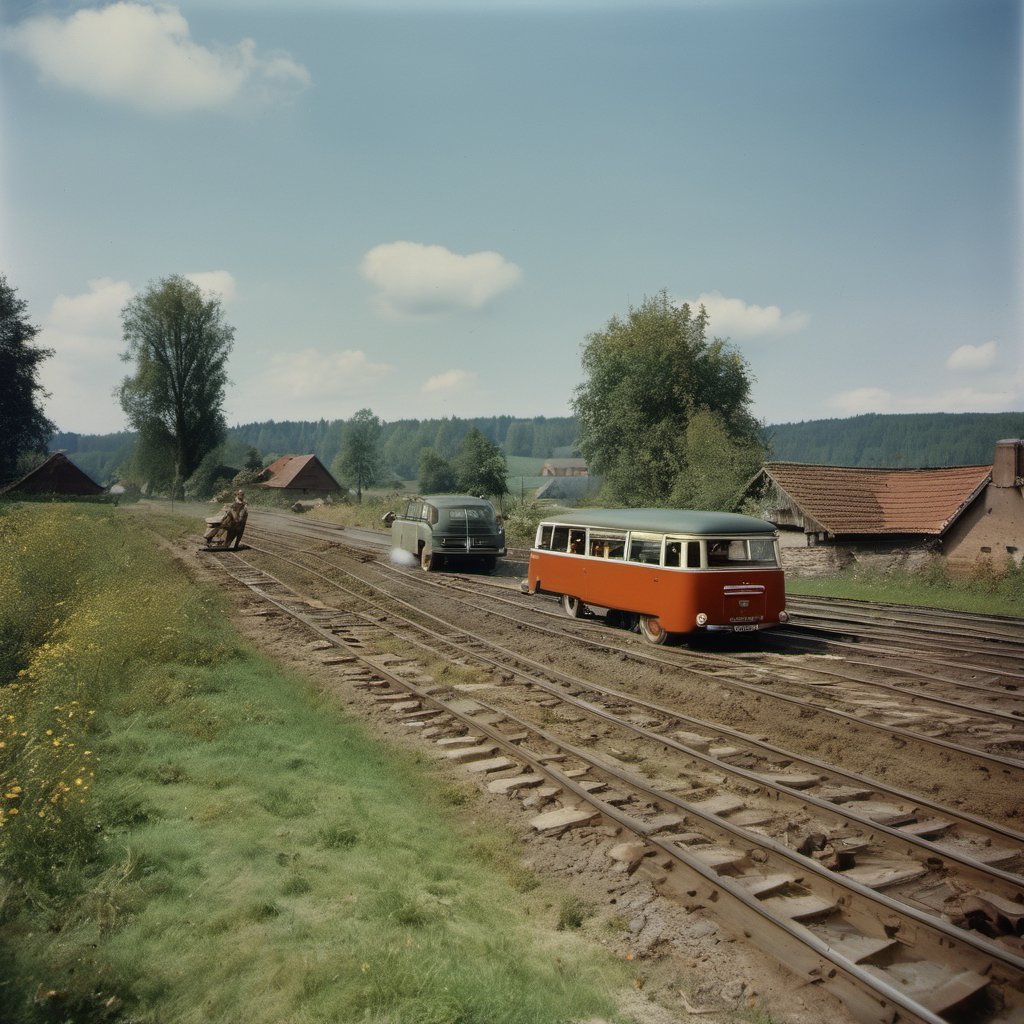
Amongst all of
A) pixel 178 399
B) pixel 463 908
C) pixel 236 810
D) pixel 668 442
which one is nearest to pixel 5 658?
pixel 236 810

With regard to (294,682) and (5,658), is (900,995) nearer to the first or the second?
(294,682)

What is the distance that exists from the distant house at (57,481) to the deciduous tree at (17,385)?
12157mm

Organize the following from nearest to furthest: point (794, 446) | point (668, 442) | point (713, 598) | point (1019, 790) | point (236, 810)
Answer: point (236, 810)
point (1019, 790)
point (713, 598)
point (668, 442)
point (794, 446)

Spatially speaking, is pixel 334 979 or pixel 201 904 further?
pixel 201 904

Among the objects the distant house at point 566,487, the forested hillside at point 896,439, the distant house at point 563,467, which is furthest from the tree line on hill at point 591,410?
the distant house at point 563,467

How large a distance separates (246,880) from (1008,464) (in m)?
25.9

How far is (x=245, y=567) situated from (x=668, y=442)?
89.0 ft

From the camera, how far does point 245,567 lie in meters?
23.8

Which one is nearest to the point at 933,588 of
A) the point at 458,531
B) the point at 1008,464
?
the point at 1008,464

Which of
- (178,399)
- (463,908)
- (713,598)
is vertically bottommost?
(463,908)

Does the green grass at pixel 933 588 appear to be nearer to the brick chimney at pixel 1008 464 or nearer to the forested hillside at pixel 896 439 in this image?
the brick chimney at pixel 1008 464

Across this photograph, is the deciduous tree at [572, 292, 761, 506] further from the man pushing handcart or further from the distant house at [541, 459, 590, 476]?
the distant house at [541, 459, 590, 476]

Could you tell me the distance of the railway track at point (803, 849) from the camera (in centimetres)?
471

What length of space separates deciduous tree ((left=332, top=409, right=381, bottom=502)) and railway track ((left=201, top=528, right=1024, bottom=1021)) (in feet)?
275
